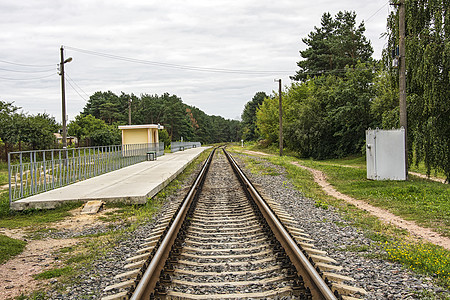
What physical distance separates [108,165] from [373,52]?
33918mm

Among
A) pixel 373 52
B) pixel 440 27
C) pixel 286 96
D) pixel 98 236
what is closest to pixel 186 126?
pixel 286 96

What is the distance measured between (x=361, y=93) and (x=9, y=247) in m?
30.2

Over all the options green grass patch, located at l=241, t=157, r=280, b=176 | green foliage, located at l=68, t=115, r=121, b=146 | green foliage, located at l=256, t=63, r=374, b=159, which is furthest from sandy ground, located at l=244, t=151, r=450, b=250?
green foliage, located at l=68, t=115, r=121, b=146

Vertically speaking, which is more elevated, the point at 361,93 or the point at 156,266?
the point at 361,93

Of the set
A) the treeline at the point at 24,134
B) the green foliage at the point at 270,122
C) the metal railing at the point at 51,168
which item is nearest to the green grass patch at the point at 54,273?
the metal railing at the point at 51,168

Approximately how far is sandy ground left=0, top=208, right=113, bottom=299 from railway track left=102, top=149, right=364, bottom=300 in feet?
3.61

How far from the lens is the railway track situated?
388 cm

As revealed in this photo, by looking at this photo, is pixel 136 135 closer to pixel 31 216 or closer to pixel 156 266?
pixel 31 216

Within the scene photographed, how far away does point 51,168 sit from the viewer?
11859 mm

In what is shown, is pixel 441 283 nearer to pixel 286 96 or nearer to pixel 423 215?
pixel 423 215

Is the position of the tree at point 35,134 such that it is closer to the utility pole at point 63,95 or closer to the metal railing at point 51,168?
the utility pole at point 63,95

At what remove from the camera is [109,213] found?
29.1ft

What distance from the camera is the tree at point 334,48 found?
41.3m

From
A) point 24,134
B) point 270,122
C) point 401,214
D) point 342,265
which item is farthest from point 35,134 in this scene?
point 270,122
